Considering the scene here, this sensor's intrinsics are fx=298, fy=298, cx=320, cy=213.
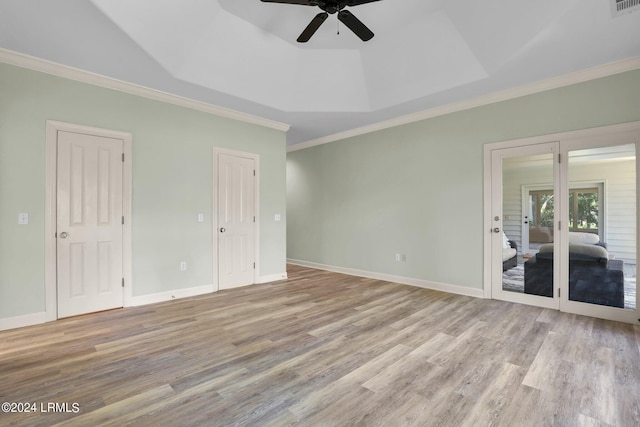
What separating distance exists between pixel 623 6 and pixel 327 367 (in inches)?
151

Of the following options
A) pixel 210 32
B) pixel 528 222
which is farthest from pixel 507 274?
pixel 210 32

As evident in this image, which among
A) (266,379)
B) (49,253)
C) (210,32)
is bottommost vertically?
(266,379)

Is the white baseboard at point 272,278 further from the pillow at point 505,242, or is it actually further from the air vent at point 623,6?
the air vent at point 623,6

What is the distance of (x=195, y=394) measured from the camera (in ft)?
→ 6.51

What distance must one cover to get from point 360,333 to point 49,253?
3476mm

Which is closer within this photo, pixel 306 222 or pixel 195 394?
pixel 195 394

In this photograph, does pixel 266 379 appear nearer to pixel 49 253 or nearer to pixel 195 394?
pixel 195 394

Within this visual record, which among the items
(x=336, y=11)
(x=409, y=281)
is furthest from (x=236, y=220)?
(x=336, y=11)

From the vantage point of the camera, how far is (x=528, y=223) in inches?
153

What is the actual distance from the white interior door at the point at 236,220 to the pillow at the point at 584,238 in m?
4.42

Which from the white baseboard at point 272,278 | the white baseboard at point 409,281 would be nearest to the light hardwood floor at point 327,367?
the white baseboard at point 409,281

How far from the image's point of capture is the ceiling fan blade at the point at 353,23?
2.51m

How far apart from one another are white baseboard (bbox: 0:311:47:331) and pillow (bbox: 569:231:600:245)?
609 centimetres

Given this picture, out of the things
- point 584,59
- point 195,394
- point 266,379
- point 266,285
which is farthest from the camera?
point 266,285
